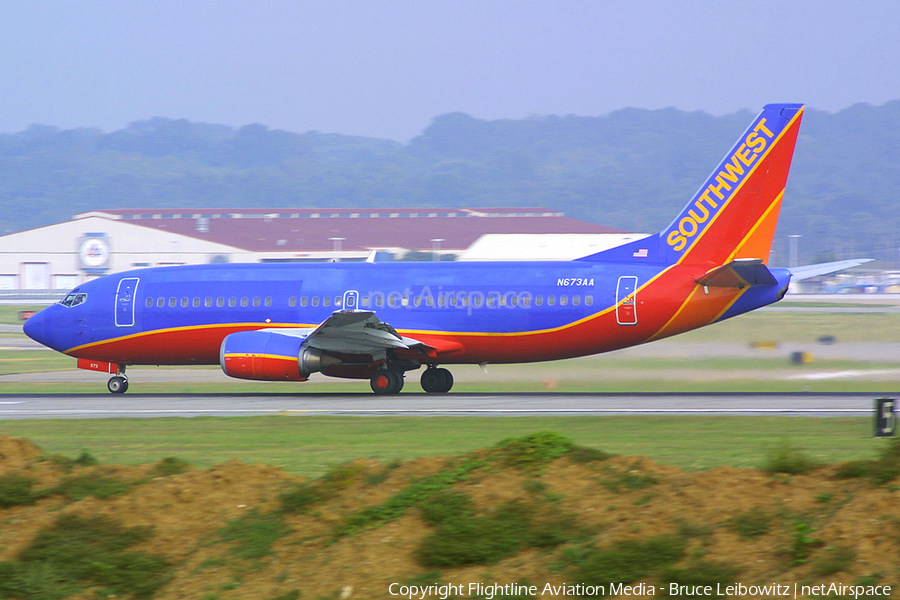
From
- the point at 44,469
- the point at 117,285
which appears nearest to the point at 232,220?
the point at 117,285

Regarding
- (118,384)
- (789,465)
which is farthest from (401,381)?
(789,465)

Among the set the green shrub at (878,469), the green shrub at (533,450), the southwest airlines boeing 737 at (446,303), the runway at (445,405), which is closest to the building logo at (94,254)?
the southwest airlines boeing 737 at (446,303)

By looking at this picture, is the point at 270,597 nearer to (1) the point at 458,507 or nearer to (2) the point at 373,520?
(2) the point at 373,520

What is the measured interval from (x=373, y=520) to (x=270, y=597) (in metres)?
1.53

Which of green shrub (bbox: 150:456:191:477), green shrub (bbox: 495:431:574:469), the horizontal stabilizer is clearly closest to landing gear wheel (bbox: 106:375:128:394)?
the horizontal stabilizer

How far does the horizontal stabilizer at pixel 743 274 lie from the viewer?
26969 mm

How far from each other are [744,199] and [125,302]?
62.2ft

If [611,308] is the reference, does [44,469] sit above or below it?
below

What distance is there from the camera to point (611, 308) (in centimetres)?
2841

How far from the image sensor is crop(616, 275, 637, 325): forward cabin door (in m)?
28.3

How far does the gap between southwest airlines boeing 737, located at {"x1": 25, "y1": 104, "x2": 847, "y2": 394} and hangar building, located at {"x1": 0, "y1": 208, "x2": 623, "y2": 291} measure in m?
49.4

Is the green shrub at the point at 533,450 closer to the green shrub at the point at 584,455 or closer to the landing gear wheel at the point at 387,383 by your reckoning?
the green shrub at the point at 584,455

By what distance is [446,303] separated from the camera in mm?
29656

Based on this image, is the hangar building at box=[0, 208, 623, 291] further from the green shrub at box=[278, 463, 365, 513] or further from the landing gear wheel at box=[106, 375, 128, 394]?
the green shrub at box=[278, 463, 365, 513]
